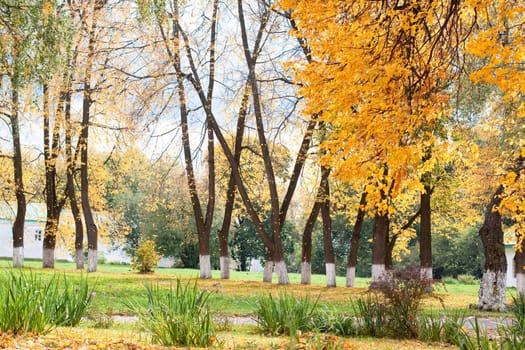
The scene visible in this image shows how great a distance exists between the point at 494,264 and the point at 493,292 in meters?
0.66

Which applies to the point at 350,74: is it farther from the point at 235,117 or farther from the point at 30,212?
the point at 30,212

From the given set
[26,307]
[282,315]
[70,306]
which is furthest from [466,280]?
[26,307]

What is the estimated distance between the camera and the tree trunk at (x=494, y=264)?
14844mm

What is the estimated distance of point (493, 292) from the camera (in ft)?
49.0

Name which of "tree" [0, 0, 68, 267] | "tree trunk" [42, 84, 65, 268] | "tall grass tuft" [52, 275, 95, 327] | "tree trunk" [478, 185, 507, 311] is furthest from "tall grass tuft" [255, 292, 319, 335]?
"tree trunk" [42, 84, 65, 268]

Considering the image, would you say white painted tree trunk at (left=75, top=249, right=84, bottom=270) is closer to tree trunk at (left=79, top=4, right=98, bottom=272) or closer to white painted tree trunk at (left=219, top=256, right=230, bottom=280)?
tree trunk at (left=79, top=4, right=98, bottom=272)

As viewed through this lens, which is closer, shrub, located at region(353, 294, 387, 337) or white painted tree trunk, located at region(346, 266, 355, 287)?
shrub, located at region(353, 294, 387, 337)

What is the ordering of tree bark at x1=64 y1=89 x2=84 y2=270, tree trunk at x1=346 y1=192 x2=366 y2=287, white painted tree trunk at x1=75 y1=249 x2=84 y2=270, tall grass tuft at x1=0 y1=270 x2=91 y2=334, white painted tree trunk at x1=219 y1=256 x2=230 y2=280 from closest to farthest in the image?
1. tall grass tuft at x1=0 y1=270 x2=91 y2=334
2. tree trunk at x1=346 y1=192 x2=366 y2=287
3. white painted tree trunk at x1=219 y1=256 x2=230 y2=280
4. tree bark at x1=64 y1=89 x2=84 y2=270
5. white painted tree trunk at x1=75 y1=249 x2=84 y2=270

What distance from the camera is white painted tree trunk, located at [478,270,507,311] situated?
1486cm

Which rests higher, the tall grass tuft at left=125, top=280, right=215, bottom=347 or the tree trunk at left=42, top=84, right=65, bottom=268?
the tree trunk at left=42, top=84, right=65, bottom=268

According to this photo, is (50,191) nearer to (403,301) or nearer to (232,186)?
(232,186)

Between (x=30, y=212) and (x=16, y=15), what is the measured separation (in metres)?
43.7

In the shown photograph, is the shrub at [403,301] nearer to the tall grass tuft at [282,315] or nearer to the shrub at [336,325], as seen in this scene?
the shrub at [336,325]

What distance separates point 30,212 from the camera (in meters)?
50.2
